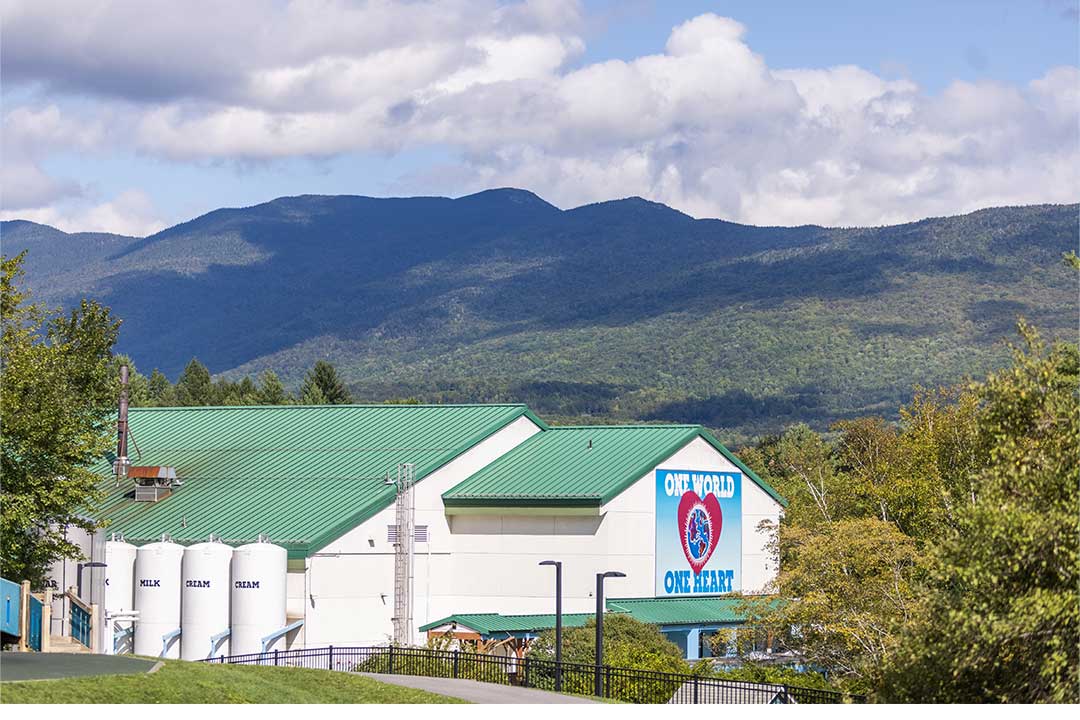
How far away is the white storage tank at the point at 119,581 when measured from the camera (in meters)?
52.5

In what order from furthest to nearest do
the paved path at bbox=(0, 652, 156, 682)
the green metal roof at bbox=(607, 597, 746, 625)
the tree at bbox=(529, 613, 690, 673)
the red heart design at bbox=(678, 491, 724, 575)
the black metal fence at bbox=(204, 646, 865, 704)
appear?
1. the red heart design at bbox=(678, 491, 724, 575)
2. the green metal roof at bbox=(607, 597, 746, 625)
3. the tree at bbox=(529, 613, 690, 673)
4. the black metal fence at bbox=(204, 646, 865, 704)
5. the paved path at bbox=(0, 652, 156, 682)

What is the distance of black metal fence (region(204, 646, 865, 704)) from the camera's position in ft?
119

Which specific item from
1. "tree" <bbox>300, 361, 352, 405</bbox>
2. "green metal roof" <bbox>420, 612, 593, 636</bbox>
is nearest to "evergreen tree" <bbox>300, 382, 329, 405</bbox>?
"tree" <bbox>300, 361, 352, 405</bbox>

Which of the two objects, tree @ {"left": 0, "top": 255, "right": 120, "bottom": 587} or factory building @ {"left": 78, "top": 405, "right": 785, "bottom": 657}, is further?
factory building @ {"left": 78, "top": 405, "right": 785, "bottom": 657}

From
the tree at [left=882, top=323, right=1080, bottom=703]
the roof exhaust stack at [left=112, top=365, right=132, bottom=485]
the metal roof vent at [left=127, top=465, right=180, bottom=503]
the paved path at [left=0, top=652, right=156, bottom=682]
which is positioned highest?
the roof exhaust stack at [left=112, top=365, right=132, bottom=485]

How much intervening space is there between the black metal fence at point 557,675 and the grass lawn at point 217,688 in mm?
6759

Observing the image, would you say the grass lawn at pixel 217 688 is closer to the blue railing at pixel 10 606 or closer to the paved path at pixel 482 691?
the paved path at pixel 482 691

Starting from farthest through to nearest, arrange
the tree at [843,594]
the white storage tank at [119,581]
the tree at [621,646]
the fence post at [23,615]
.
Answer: the white storage tank at [119,581] < the tree at [621,646] < the tree at [843,594] < the fence post at [23,615]

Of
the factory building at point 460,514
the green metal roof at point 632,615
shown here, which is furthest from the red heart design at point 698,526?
the green metal roof at point 632,615

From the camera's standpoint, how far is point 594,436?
61250 mm

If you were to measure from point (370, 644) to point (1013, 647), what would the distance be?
3421 cm

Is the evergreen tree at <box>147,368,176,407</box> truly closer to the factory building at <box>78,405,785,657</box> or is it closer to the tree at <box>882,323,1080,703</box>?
the factory building at <box>78,405,785,657</box>

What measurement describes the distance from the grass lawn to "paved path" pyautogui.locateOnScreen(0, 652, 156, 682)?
66 centimetres
